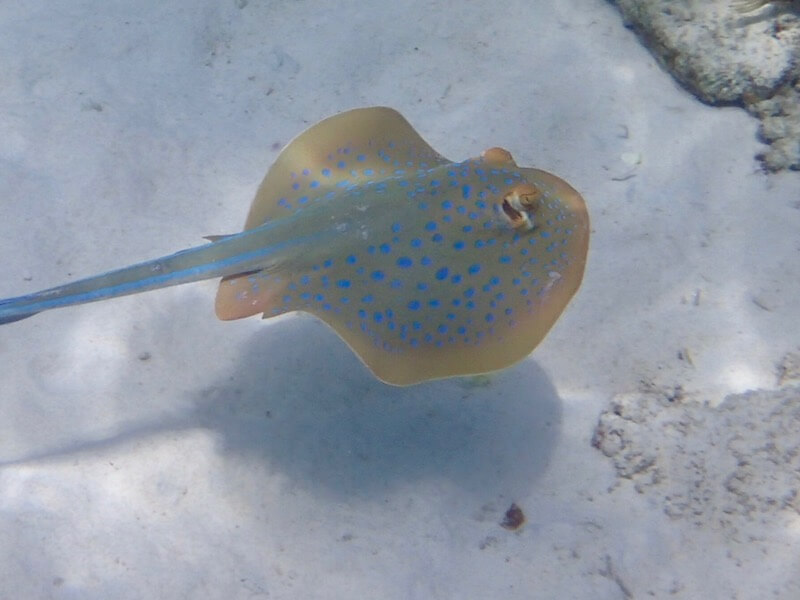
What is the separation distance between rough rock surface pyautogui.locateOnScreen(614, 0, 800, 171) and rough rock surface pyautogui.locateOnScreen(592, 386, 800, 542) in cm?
253

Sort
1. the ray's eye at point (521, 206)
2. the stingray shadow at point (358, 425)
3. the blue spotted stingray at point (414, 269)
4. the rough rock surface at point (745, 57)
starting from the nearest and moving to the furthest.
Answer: the blue spotted stingray at point (414, 269) < the ray's eye at point (521, 206) < the stingray shadow at point (358, 425) < the rough rock surface at point (745, 57)

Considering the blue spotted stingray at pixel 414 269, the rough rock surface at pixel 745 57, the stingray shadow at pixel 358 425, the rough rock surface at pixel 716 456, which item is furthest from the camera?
the rough rock surface at pixel 745 57

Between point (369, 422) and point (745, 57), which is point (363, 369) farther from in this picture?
point (745, 57)

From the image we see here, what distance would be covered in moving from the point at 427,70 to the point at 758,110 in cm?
303

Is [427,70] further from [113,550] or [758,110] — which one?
[113,550]

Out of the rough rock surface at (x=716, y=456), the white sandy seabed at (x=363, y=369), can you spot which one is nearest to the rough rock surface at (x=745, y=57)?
the white sandy seabed at (x=363, y=369)

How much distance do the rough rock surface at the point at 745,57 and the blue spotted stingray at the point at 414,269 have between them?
282 cm

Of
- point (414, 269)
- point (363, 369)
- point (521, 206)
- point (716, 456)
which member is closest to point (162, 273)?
point (414, 269)

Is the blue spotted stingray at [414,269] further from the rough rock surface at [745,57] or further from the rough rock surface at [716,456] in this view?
the rough rock surface at [745,57]

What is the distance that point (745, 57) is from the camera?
5277 millimetres

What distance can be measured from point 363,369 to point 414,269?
4.20ft

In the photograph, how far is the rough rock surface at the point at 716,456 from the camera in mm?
3492

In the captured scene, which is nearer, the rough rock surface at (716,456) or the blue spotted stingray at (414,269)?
the blue spotted stingray at (414,269)

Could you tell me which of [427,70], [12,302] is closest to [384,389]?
[12,302]
